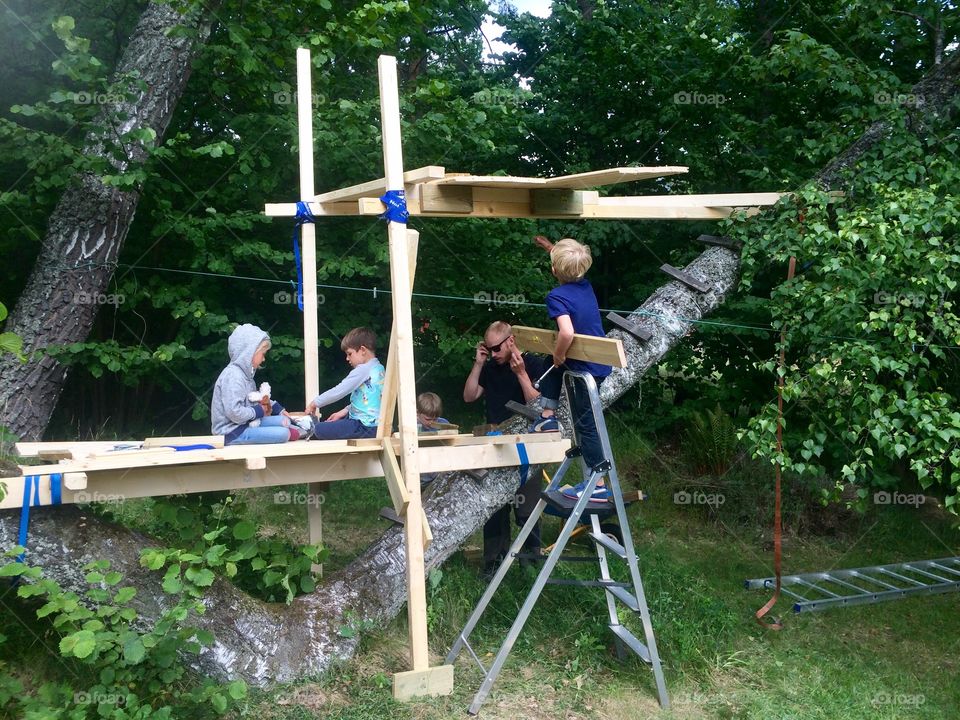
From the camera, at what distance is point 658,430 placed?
930 centimetres

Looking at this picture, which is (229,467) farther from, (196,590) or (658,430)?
(658,430)

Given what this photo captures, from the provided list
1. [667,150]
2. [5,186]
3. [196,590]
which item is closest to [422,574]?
[196,590]

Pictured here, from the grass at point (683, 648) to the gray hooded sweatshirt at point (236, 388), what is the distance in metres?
1.36

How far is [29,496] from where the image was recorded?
3.70 meters

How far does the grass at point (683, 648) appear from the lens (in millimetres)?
4160

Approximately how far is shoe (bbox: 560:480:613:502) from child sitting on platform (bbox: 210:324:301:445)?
63.8 inches

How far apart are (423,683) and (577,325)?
1.91 meters

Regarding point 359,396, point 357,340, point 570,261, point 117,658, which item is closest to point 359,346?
point 357,340

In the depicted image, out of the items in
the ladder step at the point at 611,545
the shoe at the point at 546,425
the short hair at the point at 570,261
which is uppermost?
the short hair at the point at 570,261

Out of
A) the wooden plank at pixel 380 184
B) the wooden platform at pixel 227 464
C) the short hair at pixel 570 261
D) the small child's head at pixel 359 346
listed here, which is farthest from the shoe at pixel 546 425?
the wooden plank at pixel 380 184

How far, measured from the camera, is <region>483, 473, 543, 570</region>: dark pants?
578 cm

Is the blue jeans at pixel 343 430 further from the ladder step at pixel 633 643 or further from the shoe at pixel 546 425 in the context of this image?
the ladder step at pixel 633 643

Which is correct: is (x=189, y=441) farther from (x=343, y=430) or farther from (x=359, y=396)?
(x=359, y=396)

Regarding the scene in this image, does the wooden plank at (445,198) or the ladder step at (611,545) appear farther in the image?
the wooden plank at (445,198)
